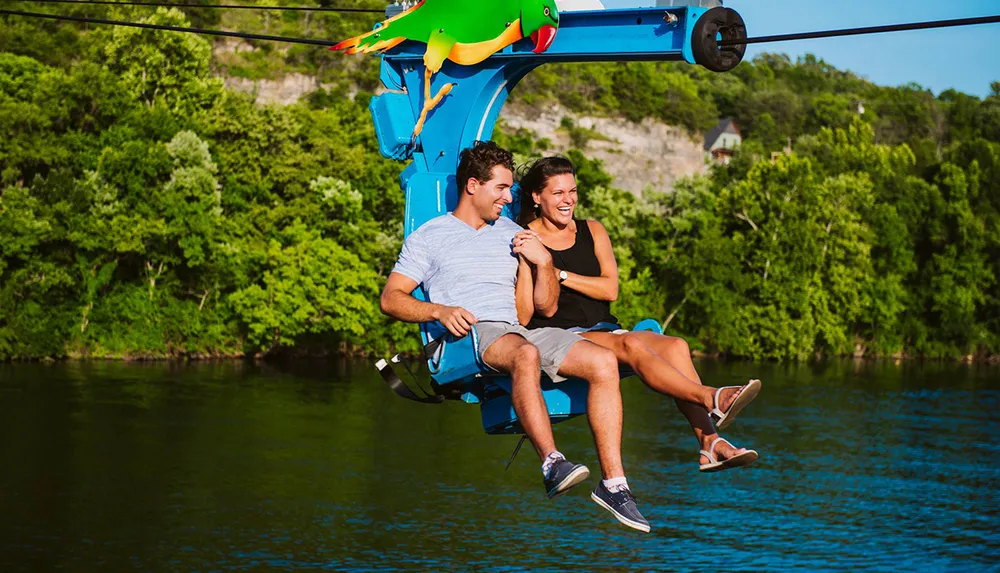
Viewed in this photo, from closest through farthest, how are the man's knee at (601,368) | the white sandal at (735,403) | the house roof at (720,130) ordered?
the white sandal at (735,403) → the man's knee at (601,368) → the house roof at (720,130)

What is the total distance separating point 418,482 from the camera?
128ft

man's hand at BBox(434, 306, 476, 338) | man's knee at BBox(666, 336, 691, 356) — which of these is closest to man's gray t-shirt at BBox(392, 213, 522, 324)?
man's hand at BBox(434, 306, 476, 338)

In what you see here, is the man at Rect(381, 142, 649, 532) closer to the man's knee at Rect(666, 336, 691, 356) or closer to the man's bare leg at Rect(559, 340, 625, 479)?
the man's bare leg at Rect(559, 340, 625, 479)

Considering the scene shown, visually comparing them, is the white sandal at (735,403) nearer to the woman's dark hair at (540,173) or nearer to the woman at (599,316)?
the woman at (599,316)

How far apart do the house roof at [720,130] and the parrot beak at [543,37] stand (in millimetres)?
87502

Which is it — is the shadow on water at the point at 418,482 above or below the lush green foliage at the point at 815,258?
below

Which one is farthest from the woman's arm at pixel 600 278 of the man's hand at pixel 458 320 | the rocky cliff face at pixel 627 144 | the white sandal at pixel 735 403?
the rocky cliff face at pixel 627 144

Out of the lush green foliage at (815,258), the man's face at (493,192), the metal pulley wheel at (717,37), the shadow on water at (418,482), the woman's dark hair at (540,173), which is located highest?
the lush green foliage at (815,258)

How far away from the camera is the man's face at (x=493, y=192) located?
6938 mm

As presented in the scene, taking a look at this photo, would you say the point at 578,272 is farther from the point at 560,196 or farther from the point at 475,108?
the point at 475,108

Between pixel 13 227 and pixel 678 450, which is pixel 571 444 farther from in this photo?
pixel 13 227

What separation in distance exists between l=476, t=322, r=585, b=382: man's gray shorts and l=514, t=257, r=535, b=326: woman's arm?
0.34 ft

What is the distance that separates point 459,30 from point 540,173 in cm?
100

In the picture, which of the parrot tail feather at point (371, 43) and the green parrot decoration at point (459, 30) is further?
the parrot tail feather at point (371, 43)
